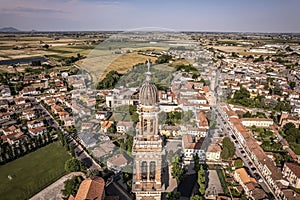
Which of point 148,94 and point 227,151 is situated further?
point 227,151

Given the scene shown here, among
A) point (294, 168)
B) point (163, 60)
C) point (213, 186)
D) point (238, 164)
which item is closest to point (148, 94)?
point (213, 186)

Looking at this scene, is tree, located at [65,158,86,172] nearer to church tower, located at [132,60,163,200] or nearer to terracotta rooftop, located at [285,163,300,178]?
church tower, located at [132,60,163,200]

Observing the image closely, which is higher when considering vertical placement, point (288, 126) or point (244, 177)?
point (288, 126)

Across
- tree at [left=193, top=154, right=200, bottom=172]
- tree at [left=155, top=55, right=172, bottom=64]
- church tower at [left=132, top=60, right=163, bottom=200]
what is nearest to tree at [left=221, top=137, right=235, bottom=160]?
tree at [left=193, top=154, right=200, bottom=172]

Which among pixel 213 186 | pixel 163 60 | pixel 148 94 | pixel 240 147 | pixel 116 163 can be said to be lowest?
pixel 213 186

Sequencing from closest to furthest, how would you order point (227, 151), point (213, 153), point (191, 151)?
point (227, 151)
point (213, 153)
point (191, 151)

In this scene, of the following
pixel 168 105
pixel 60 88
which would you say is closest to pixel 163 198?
pixel 168 105

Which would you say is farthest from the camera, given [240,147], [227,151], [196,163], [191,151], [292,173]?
[240,147]

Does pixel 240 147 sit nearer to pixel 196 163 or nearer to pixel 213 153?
pixel 213 153
